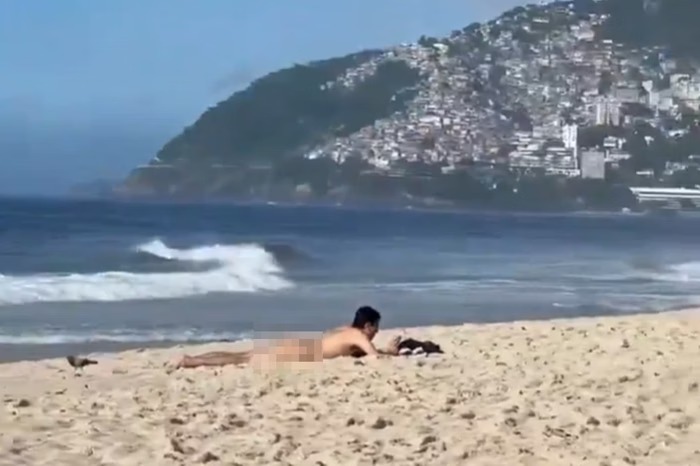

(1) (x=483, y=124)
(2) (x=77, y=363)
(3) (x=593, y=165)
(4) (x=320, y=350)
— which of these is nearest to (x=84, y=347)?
(2) (x=77, y=363)

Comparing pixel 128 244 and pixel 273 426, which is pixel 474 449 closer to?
pixel 273 426

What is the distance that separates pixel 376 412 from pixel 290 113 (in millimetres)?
51760

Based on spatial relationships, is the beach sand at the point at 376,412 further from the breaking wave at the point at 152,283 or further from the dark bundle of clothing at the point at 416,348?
the breaking wave at the point at 152,283

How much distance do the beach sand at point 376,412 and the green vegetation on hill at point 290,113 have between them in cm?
4387

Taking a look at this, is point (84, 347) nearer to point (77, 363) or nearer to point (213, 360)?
point (77, 363)

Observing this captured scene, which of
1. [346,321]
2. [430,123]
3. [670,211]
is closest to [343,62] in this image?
[430,123]

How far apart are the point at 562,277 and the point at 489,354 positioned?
1670 cm

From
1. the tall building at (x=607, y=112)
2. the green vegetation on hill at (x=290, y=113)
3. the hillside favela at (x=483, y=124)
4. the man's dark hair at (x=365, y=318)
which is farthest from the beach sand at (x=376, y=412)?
the green vegetation on hill at (x=290, y=113)

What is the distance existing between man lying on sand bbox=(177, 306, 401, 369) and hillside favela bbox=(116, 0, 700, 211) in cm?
3939

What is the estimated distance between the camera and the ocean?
53.3ft

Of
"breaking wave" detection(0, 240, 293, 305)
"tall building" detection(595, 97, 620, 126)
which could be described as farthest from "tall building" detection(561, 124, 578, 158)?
"breaking wave" detection(0, 240, 293, 305)

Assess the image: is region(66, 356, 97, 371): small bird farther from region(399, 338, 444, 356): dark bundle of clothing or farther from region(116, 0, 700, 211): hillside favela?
region(116, 0, 700, 211): hillside favela

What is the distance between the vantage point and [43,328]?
14844 mm

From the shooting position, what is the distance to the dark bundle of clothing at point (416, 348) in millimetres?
9703
